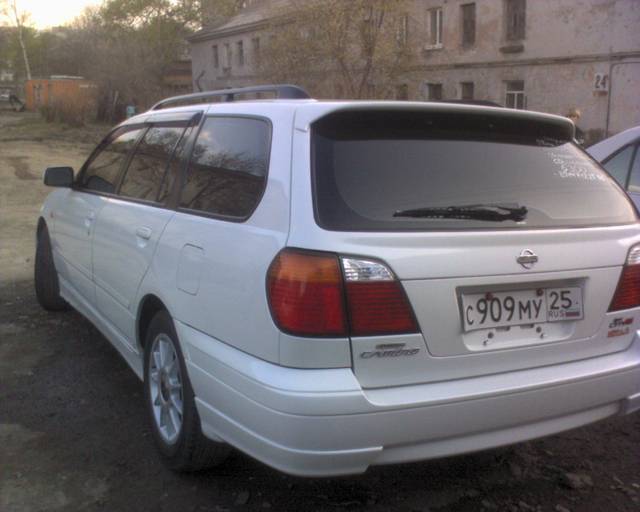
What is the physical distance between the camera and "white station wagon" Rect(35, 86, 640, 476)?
2.54 meters

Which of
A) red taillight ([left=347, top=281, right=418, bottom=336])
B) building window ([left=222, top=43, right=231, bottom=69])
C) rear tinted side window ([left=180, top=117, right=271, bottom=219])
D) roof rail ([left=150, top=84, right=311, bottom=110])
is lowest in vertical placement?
red taillight ([left=347, top=281, right=418, bottom=336])

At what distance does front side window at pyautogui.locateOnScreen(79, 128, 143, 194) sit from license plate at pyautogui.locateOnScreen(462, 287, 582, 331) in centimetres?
253

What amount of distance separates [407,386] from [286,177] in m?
0.88

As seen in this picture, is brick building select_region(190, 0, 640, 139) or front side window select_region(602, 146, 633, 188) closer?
front side window select_region(602, 146, 633, 188)

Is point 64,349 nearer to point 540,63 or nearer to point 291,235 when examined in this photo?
point 291,235

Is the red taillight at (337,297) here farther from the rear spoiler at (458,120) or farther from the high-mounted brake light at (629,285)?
the high-mounted brake light at (629,285)

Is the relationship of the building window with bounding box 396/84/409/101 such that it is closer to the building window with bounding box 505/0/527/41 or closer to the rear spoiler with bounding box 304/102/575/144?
the building window with bounding box 505/0/527/41

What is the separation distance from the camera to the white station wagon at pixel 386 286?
8.34 feet

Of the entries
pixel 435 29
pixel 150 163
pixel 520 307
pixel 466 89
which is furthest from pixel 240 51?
pixel 520 307

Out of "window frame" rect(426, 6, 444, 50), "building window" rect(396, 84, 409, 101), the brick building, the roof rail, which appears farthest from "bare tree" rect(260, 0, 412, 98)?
the roof rail

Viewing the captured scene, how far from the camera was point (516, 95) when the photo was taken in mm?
29656

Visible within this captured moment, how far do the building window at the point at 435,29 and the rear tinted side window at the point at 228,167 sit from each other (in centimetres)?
3076

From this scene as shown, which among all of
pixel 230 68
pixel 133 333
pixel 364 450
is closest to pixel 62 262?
pixel 133 333

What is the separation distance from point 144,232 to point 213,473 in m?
1.23
